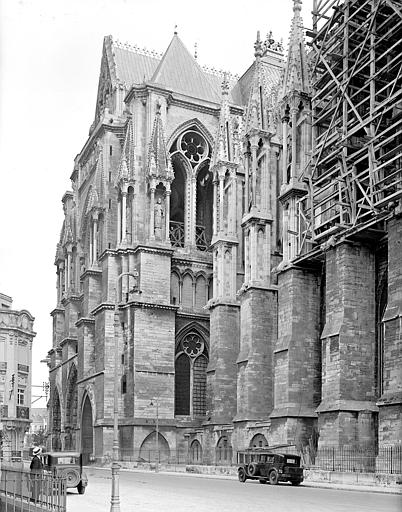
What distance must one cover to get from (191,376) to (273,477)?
86.8 feet

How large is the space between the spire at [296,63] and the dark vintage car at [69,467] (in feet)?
77.4

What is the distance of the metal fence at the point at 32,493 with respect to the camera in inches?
675

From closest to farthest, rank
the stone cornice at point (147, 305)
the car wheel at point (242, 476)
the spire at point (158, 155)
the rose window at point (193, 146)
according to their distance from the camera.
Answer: the car wheel at point (242, 476) < the stone cornice at point (147, 305) < the spire at point (158, 155) < the rose window at point (193, 146)

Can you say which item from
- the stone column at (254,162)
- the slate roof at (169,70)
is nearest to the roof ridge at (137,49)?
the slate roof at (169,70)

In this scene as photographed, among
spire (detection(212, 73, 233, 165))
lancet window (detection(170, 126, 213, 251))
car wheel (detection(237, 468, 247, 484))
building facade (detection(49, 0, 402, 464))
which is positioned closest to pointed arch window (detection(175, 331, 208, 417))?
building facade (detection(49, 0, 402, 464))

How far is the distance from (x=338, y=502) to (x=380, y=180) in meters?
16.5

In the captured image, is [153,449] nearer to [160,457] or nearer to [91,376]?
[160,457]

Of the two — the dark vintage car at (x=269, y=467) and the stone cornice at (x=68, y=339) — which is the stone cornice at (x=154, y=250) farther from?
the dark vintage car at (x=269, y=467)

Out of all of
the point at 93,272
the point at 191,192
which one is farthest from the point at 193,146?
the point at 93,272

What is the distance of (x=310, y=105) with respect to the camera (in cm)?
4453

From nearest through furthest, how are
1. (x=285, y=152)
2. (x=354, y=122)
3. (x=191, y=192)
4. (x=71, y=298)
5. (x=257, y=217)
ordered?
(x=354, y=122), (x=285, y=152), (x=257, y=217), (x=191, y=192), (x=71, y=298)

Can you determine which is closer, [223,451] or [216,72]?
[223,451]

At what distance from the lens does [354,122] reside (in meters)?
38.4

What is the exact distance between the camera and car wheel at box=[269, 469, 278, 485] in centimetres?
3312
